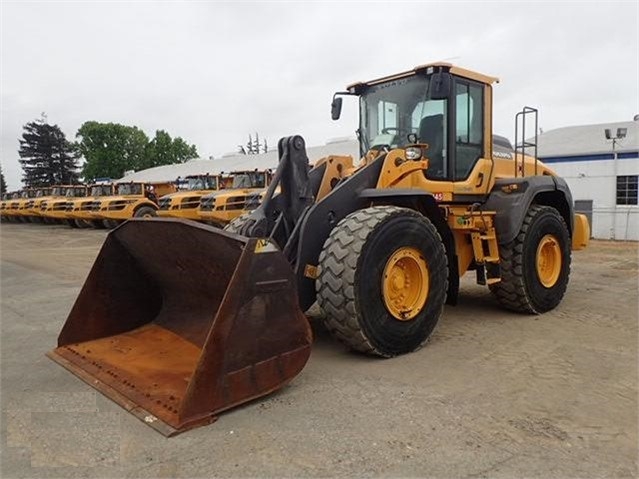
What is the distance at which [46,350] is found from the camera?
198 inches

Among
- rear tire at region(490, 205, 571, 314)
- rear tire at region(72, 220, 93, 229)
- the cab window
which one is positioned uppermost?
the cab window

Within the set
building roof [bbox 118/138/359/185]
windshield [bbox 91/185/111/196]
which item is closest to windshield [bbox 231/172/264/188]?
building roof [bbox 118/138/359/185]

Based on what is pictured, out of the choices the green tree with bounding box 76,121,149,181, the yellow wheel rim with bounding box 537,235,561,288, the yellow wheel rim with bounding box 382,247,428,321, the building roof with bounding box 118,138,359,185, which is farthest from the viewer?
the green tree with bounding box 76,121,149,181

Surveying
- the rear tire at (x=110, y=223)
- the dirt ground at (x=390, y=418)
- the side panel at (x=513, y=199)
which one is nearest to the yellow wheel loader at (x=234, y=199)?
the rear tire at (x=110, y=223)

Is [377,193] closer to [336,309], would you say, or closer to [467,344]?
[336,309]

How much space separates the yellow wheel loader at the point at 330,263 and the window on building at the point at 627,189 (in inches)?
475

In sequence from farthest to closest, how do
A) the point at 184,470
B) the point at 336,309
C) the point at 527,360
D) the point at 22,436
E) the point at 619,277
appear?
the point at 619,277 → the point at 527,360 → the point at 336,309 → the point at 22,436 → the point at 184,470

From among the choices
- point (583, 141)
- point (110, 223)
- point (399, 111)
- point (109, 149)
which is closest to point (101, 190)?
point (110, 223)

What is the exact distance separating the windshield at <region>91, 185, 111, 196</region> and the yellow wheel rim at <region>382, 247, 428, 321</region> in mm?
21709

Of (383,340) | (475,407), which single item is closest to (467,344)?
(383,340)

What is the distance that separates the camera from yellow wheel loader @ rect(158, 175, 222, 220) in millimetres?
19453

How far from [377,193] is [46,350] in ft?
11.2

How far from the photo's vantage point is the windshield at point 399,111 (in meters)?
5.77

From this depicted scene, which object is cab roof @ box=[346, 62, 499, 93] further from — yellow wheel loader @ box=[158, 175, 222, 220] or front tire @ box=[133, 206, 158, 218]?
front tire @ box=[133, 206, 158, 218]
